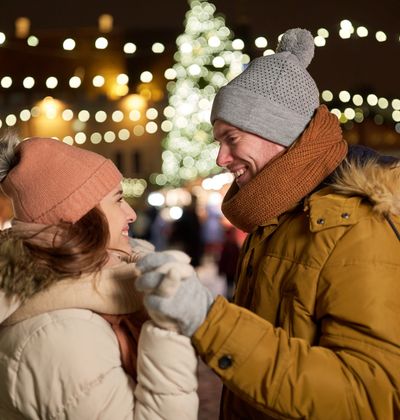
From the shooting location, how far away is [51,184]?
2.34 m

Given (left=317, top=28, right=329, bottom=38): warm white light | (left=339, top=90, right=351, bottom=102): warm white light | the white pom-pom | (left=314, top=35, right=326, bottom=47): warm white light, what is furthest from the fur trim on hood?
(left=339, top=90, right=351, bottom=102): warm white light

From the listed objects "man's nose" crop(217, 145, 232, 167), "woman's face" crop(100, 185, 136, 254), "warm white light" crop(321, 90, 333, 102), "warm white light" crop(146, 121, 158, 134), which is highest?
"man's nose" crop(217, 145, 232, 167)

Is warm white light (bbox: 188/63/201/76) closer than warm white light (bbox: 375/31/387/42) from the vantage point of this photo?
No

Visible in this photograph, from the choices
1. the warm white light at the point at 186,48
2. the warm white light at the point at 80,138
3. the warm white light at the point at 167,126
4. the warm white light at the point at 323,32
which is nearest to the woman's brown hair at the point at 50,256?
the warm white light at the point at 323,32

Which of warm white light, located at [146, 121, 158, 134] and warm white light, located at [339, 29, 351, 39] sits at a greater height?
warm white light, located at [339, 29, 351, 39]

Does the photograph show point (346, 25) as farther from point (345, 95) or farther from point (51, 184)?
point (51, 184)

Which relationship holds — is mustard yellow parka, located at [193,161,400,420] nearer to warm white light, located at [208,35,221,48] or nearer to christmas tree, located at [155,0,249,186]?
christmas tree, located at [155,0,249,186]

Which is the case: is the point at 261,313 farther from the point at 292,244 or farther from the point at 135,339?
the point at 135,339

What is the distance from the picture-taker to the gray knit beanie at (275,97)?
270cm

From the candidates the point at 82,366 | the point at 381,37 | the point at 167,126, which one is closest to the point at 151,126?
the point at 167,126

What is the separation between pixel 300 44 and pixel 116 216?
42.3 inches

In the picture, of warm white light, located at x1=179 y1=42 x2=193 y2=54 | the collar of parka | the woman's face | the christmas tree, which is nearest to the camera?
the collar of parka

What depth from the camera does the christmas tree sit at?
21688 millimetres

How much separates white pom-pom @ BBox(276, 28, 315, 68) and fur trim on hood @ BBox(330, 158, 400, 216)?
1.97 ft
